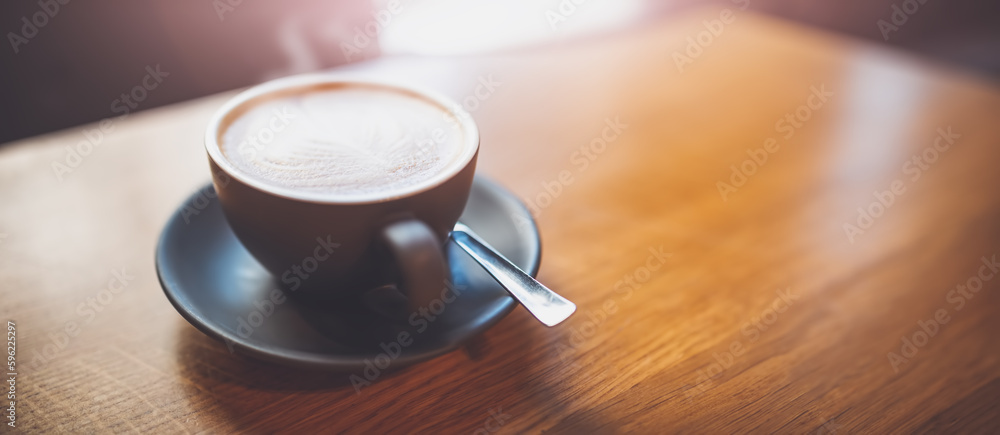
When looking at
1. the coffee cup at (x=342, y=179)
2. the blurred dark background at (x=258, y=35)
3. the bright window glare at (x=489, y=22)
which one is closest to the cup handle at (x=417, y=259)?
the coffee cup at (x=342, y=179)

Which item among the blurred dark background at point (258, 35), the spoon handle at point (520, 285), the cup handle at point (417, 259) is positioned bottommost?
the blurred dark background at point (258, 35)

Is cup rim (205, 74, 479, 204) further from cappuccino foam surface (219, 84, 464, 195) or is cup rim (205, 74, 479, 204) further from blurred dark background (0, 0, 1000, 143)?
blurred dark background (0, 0, 1000, 143)

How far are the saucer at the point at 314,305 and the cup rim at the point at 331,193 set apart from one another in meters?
0.09

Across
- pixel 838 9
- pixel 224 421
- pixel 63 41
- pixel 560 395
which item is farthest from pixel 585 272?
pixel 838 9

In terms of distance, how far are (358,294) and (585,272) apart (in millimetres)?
224

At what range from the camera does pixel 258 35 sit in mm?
1768

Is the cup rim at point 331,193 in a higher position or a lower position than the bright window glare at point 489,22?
higher

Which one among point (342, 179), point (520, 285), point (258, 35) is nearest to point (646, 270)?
point (520, 285)

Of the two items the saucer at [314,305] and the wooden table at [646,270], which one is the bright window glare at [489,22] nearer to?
the wooden table at [646,270]

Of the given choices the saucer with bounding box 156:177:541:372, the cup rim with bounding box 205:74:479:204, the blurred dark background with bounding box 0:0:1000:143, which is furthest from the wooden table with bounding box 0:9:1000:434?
the blurred dark background with bounding box 0:0:1000:143

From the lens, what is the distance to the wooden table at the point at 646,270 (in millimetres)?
521

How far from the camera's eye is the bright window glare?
1.91 meters

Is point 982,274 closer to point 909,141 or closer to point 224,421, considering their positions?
point 909,141

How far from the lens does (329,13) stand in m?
1.83
